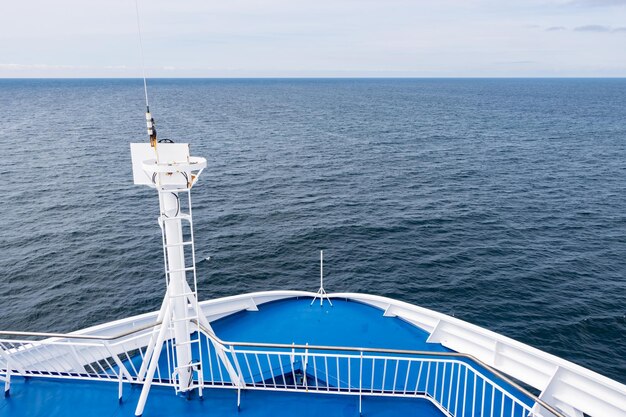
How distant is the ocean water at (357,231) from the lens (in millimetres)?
29547

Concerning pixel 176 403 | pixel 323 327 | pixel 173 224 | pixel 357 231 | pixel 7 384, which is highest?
pixel 173 224

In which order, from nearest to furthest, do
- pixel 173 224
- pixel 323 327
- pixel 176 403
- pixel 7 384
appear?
pixel 173 224
pixel 176 403
pixel 7 384
pixel 323 327

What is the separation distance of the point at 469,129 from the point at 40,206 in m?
81.8

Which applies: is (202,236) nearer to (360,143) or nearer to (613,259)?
(613,259)

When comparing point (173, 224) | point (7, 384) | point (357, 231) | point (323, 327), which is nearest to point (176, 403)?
point (7, 384)

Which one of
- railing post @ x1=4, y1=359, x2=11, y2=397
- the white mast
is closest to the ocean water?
railing post @ x1=4, y1=359, x2=11, y2=397

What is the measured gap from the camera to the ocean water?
29.5m

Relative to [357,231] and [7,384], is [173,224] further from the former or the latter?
[357,231]

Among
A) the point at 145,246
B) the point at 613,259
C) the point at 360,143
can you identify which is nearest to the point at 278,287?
the point at 145,246

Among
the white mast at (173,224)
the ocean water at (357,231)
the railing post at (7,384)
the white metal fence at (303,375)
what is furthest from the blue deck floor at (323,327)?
the ocean water at (357,231)

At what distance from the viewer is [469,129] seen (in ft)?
312

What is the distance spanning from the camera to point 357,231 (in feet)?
134

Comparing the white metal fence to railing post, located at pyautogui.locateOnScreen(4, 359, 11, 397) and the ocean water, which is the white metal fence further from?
the ocean water

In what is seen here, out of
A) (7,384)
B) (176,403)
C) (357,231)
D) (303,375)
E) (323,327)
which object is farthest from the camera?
(357,231)
